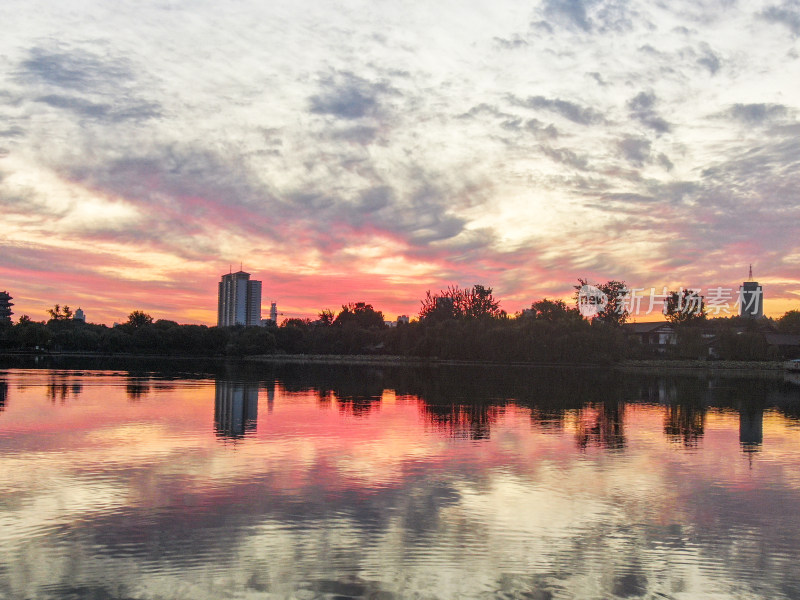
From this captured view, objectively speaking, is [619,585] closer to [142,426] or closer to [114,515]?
[114,515]

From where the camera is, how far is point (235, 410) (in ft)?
89.9

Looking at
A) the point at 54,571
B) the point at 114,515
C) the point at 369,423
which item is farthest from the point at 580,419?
the point at 54,571

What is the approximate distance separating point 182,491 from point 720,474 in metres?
11.5

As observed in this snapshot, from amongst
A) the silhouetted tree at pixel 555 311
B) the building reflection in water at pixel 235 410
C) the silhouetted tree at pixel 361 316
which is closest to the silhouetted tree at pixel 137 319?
the silhouetted tree at pixel 361 316

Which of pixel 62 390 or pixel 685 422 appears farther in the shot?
pixel 62 390

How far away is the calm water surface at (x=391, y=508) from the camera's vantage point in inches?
344

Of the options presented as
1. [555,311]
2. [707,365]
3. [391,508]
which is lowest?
[391,508]

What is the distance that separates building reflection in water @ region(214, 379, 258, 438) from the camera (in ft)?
69.8

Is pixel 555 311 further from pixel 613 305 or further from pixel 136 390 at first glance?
pixel 136 390

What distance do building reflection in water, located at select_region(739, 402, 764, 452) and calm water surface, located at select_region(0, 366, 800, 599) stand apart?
23 cm

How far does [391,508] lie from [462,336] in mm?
86502

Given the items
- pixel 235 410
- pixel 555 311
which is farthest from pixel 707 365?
pixel 235 410

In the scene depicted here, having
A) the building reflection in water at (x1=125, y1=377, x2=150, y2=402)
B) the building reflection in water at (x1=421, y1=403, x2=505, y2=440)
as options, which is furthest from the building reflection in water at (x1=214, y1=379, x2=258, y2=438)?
the building reflection in water at (x1=421, y1=403, x2=505, y2=440)

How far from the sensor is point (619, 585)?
873cm
